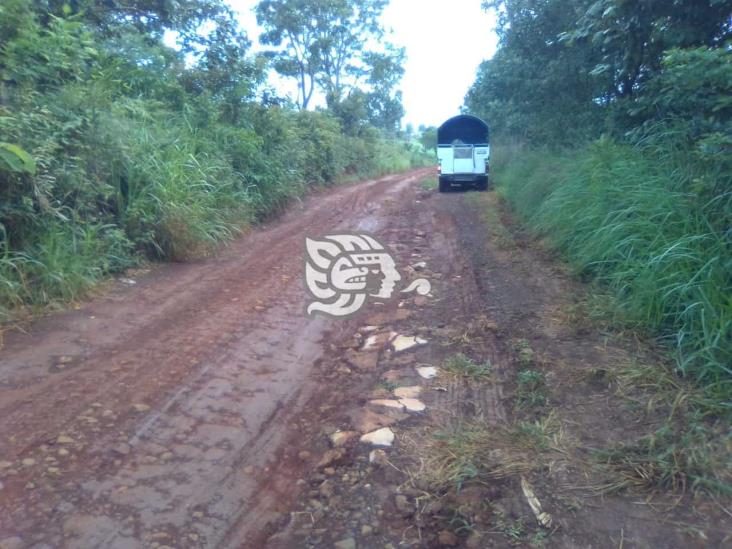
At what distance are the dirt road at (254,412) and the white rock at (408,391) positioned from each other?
0.27 feet

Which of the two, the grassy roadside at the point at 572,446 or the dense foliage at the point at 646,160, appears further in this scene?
the dense foliage at the point at 646,160

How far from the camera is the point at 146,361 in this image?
16.3 ft

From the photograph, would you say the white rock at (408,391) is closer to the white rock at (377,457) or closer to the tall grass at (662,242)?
the white rock at (377,457)

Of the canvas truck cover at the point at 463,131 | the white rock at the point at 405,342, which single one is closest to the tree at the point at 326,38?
the canvas truck cover at the point at 463,131

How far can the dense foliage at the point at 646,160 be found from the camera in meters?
4.70

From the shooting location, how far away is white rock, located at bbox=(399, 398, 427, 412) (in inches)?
164

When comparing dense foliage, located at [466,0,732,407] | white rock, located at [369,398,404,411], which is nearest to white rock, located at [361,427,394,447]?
white rock, located at [369,398,404,411]

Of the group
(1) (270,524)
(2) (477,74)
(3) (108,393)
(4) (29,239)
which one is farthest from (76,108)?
(2) (477,74)

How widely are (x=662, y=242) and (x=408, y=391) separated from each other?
2.83 meters

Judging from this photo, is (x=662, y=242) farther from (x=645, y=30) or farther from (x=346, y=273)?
(x=346, y=273)

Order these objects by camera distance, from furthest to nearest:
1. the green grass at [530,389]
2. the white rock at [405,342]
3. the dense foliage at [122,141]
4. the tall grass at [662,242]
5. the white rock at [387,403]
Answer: the dense foliage at [122,141] < the white rock at [405,342] < the tall grass at [662,242] < the white rock at [387,403] < the green grass at [530,389]

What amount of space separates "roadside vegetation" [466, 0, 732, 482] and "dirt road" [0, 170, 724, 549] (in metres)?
0.38

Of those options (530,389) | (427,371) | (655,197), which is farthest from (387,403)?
(655,197)

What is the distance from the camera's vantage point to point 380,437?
12.4 feet
